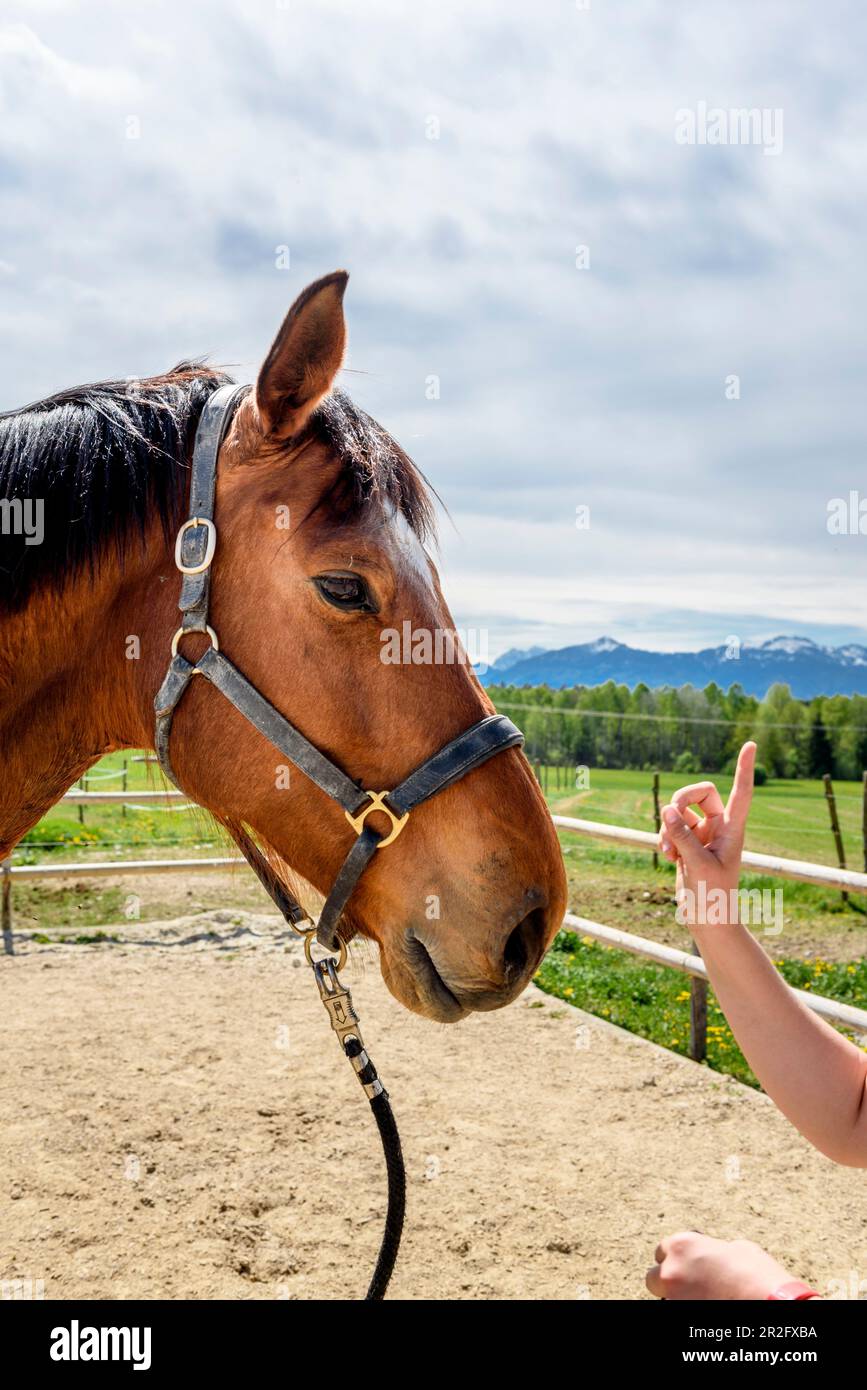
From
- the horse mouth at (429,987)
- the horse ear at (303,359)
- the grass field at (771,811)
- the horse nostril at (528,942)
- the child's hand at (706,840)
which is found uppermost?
the horse ear at (303,359)

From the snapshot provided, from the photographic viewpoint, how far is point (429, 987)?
175cm

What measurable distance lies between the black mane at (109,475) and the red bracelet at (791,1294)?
1592 mm

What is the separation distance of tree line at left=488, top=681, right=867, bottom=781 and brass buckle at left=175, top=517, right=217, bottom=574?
4291 centimetres

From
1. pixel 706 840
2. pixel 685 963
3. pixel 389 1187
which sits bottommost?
pixel 685 963

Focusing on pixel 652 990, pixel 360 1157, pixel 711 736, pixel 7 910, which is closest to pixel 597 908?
pixel 652 990

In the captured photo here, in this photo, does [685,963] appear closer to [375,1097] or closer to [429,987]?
[375,1097]

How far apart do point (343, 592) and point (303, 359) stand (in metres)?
0.50

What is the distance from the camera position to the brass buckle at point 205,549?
1.82 m

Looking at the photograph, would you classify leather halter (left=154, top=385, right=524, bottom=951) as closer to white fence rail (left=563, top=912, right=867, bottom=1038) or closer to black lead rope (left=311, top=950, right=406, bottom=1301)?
black lead rope (left=311, top=950, right=406, bottom=1301)

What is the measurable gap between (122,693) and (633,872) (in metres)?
15.6

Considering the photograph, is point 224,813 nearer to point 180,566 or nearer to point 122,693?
point 122,693

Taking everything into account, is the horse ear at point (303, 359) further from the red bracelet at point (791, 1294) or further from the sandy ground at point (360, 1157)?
the red bracelet at point (791, 1294)

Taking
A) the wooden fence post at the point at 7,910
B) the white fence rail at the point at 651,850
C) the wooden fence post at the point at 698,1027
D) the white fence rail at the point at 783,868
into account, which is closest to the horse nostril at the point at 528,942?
the white fence rail at the point at 651,850
